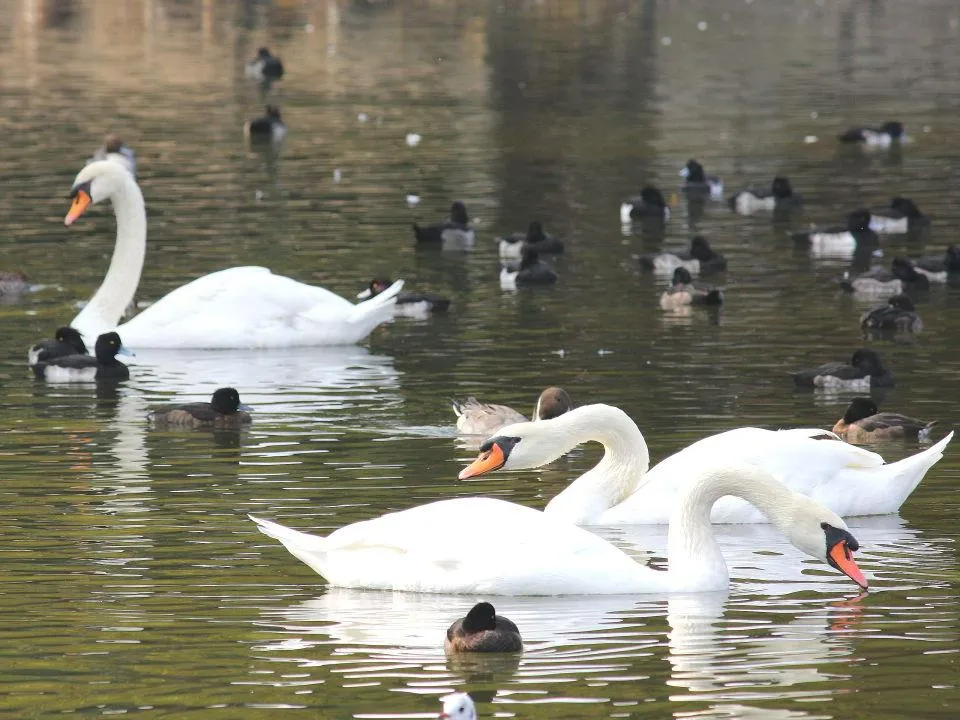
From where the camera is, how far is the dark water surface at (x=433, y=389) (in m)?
9.64

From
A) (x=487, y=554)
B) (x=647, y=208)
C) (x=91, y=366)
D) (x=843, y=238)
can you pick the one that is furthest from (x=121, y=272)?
(x=487, y=554)

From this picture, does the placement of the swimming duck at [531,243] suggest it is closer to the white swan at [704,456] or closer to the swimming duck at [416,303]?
the swimming duck at [416,303]

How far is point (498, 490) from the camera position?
14430mm

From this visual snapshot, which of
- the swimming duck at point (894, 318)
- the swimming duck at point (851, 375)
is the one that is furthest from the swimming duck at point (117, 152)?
the swimming duck at point (851, 375)

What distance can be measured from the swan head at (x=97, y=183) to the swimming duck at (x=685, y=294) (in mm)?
6083

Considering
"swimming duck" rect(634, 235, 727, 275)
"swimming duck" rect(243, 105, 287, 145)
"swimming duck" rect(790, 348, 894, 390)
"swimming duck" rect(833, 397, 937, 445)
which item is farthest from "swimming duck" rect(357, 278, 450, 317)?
"swimming duck" rect(243, 105, 287, 145)

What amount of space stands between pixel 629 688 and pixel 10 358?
12.4 metres

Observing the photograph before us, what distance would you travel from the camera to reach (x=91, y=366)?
1958cm

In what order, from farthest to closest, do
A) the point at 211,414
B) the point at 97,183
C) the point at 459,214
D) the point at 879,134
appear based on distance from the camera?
the point at 879,134 → the point at 459,214 → the point at 97,183 → the point at 211,414

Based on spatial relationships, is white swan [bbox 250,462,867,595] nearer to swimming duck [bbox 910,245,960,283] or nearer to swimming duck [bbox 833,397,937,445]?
swimming duck [bbox 833,397,937,445]

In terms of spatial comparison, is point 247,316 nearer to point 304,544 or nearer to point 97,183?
point 97,183

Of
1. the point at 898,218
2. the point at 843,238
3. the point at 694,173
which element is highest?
the point at 694,173

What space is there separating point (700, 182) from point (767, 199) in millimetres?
1889

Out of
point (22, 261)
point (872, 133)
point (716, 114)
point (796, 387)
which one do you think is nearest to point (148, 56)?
point (716, 114)
